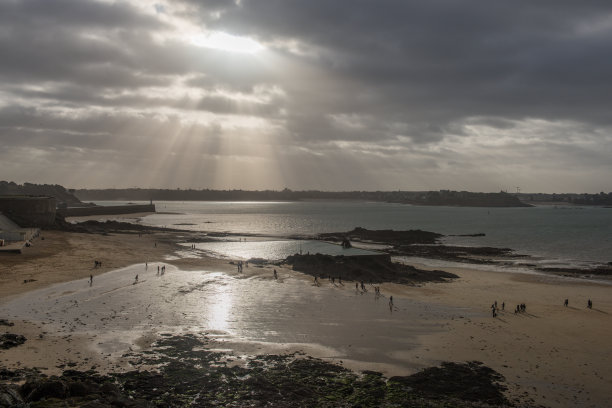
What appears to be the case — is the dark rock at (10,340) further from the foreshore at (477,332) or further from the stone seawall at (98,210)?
the stone seawall at (98,210)

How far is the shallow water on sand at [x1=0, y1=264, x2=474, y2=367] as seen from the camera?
825 inches

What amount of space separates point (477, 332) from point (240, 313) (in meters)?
13.5

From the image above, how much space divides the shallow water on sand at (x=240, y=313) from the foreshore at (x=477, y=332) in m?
0.44

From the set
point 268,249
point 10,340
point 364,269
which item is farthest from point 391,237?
point 10,340

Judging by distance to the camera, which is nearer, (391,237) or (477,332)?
(477,332)

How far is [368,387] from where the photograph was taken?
15867 mm

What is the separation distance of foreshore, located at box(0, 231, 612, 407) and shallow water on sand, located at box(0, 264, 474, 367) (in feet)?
1.46

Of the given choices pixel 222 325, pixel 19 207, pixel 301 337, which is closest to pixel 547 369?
pixel 301 337

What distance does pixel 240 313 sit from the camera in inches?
1020

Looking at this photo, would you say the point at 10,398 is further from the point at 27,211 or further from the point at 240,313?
the point at 27,211

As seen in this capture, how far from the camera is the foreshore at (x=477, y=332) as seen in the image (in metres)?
17.0

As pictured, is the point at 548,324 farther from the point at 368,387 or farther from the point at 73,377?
the point at 73,377

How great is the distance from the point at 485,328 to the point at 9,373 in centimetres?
2239

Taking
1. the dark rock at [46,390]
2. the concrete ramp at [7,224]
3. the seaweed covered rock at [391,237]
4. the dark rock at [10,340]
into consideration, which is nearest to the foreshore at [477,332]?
the dark rock at [10,340]
